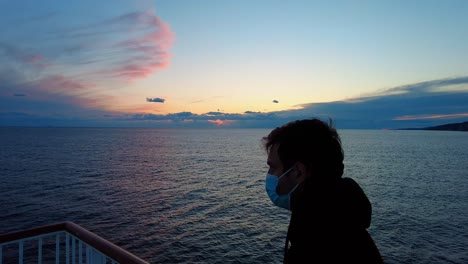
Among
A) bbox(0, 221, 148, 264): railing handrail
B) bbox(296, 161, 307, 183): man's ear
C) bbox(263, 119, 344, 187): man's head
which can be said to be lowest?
bbox(0, 221, 148, 264): railing handrail

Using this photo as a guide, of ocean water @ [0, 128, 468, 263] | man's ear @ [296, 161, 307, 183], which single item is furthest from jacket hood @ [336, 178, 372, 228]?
ocean water @ [0, 128, 468, 263]

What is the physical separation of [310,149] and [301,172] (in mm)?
127

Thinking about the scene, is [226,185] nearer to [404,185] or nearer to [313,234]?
[404,185]

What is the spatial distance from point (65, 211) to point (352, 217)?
22.2m

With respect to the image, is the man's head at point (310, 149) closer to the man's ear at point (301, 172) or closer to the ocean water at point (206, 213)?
the man's ear at point (301, 172)

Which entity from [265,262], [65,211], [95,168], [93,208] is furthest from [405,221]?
[95,168]

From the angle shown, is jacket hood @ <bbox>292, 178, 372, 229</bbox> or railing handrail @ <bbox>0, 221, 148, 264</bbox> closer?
jacket hood @ <bbox>292, 178, 372, 229</bbox>

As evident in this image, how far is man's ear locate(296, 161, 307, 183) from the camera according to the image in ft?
5.17

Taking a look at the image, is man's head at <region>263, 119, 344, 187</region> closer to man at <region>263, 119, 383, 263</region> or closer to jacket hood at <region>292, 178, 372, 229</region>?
man at <region>263, 119, 383, 263</region>

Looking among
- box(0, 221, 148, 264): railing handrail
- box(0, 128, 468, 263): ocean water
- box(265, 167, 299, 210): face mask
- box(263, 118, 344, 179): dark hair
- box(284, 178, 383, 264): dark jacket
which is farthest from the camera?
box(0, 128, 468, 263): ocean water

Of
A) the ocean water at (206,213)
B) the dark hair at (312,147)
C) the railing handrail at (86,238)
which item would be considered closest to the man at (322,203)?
the dark hair at (312,147)

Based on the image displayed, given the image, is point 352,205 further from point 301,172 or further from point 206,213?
point 206,213

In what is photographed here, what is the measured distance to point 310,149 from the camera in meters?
1.55

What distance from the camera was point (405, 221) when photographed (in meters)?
20.2
